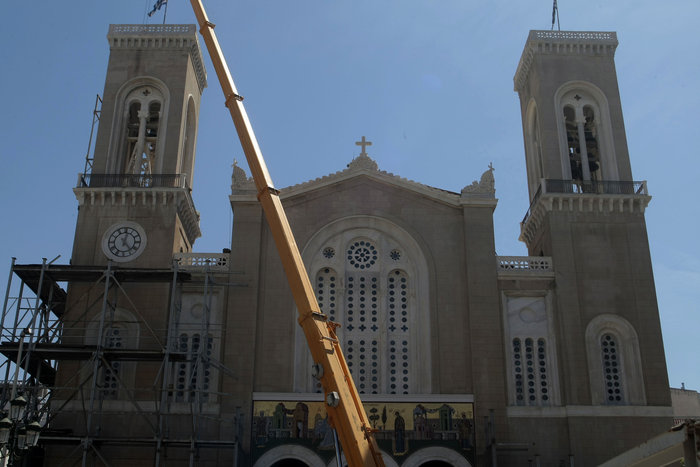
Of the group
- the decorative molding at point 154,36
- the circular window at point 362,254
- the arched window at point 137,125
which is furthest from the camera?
the decorative molding at point 154,36

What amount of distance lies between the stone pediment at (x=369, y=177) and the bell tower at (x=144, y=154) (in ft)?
8.94

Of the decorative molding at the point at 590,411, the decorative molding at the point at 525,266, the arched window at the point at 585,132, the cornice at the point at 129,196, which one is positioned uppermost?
the arched window at the point at 585,132

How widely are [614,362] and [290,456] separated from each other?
13764 millimetres

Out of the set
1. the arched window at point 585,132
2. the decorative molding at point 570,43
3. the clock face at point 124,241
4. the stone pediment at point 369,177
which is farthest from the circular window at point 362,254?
the decorative molding at point 570,43

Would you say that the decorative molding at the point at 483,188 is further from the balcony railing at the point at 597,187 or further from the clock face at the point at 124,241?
the clock face at the point at 124,241

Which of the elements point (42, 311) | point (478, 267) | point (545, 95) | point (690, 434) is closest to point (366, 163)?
point (478, 267)

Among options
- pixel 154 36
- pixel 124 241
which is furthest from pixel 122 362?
pixel 154 36

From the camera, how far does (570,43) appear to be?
134 ft

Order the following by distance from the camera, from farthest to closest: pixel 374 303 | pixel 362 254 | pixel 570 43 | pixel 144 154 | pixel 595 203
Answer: pixel 144 154, pixel 570 43, pixel 595 203, pixel 362 254, pixel 374 303

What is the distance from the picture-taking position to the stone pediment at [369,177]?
119 feet

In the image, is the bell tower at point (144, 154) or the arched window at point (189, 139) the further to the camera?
the arched window at point (189, 139)

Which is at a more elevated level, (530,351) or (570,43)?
(570,43)

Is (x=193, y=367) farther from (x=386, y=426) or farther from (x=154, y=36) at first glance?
(x=154, y=36)

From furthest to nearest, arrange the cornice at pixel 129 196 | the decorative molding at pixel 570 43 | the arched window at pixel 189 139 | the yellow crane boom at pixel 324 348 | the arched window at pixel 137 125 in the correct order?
the arched window at pixel 189 139 → the decorative molding at pixel 570 43 → the arched window at pixel 137 125 → the cornice at pixel 129 196 → the yellow crane boom at pixel 324 348
